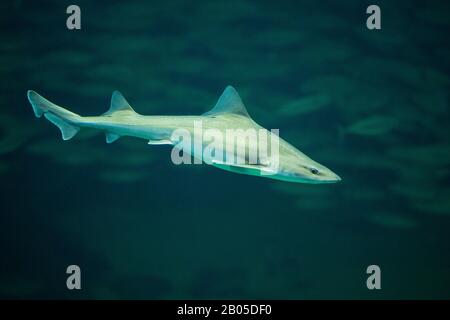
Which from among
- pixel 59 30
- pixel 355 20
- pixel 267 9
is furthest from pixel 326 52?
pixel 59 30

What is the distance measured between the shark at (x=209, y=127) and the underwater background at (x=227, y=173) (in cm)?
418

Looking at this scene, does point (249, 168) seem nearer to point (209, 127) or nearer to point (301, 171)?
point (301, 171)

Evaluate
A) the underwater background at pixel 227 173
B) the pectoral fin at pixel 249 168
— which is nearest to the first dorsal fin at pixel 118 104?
the pectoral fin at pixel 249 168

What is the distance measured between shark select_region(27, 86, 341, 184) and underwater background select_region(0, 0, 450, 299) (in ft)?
13.7

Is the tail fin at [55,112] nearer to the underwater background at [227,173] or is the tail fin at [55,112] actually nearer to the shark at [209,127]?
the shark at [209,127]

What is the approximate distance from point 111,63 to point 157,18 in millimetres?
1385

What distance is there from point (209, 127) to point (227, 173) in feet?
18.9

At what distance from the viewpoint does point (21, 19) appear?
8.24m

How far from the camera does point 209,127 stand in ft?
12.8

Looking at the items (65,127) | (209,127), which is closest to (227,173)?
(65,127)

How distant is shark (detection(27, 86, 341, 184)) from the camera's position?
3.52 m

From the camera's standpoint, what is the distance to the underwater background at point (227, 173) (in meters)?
8.52

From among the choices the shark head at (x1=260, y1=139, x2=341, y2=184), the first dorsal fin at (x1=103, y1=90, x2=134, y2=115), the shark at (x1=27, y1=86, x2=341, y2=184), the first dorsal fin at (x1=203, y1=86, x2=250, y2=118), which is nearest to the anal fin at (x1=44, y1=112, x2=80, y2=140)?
the shark at (x1=27, y1=86, x2=341, y2=184)

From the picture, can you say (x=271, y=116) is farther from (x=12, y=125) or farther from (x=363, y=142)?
(x=12, y=125)
